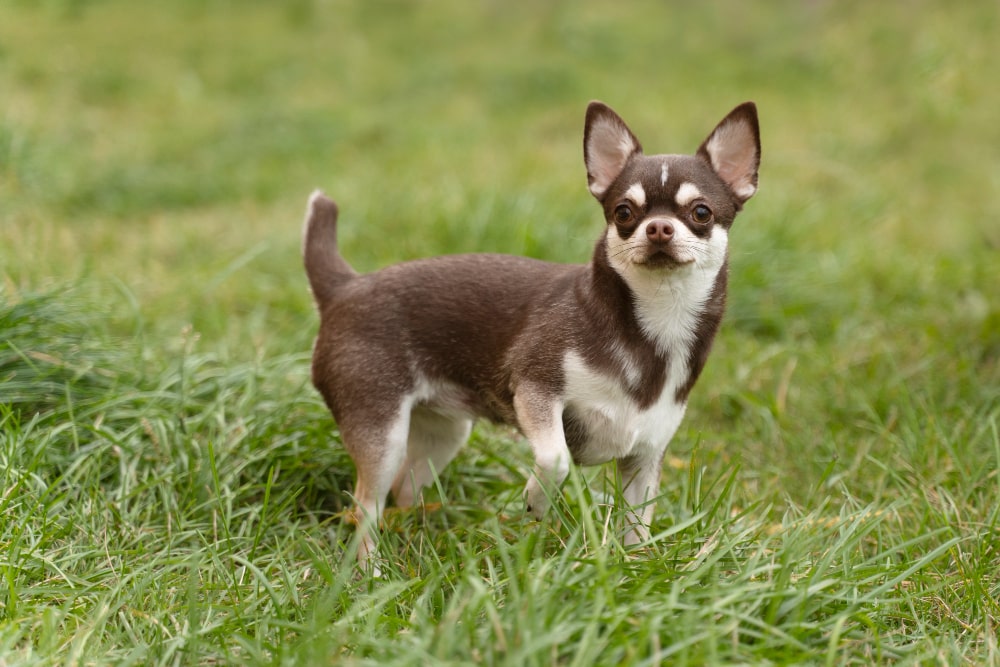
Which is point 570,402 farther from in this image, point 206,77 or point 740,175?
point 206,77

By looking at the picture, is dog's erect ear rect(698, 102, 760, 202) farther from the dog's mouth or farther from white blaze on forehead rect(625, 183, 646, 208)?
the dog's mouth

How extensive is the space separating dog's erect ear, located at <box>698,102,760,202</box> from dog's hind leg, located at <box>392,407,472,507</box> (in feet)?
4.23

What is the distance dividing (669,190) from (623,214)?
157 millimetres

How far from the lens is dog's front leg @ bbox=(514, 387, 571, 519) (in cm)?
319

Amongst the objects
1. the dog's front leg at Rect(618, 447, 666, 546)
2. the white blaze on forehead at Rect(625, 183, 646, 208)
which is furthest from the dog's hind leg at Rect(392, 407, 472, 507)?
the white blaze on forehead at Rect(625, 183, 646, 208)

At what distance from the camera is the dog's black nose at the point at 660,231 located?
2986 millimetres

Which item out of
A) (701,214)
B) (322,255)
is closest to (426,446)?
(322,255)

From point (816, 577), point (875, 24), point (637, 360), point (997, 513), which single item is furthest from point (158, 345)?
point (875, 24)

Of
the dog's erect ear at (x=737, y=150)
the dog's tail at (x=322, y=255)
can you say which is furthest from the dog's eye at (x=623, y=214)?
the dog's tail at (x=322, y=255)

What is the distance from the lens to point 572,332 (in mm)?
3299

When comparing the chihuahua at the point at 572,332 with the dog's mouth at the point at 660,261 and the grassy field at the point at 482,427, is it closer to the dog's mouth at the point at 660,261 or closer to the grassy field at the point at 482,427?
Answer: the dog's mouth at the point at 660,261

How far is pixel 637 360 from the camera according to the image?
3.24 meters

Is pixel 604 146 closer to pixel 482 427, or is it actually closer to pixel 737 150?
pixel 737 150

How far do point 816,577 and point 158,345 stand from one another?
10.6ft
